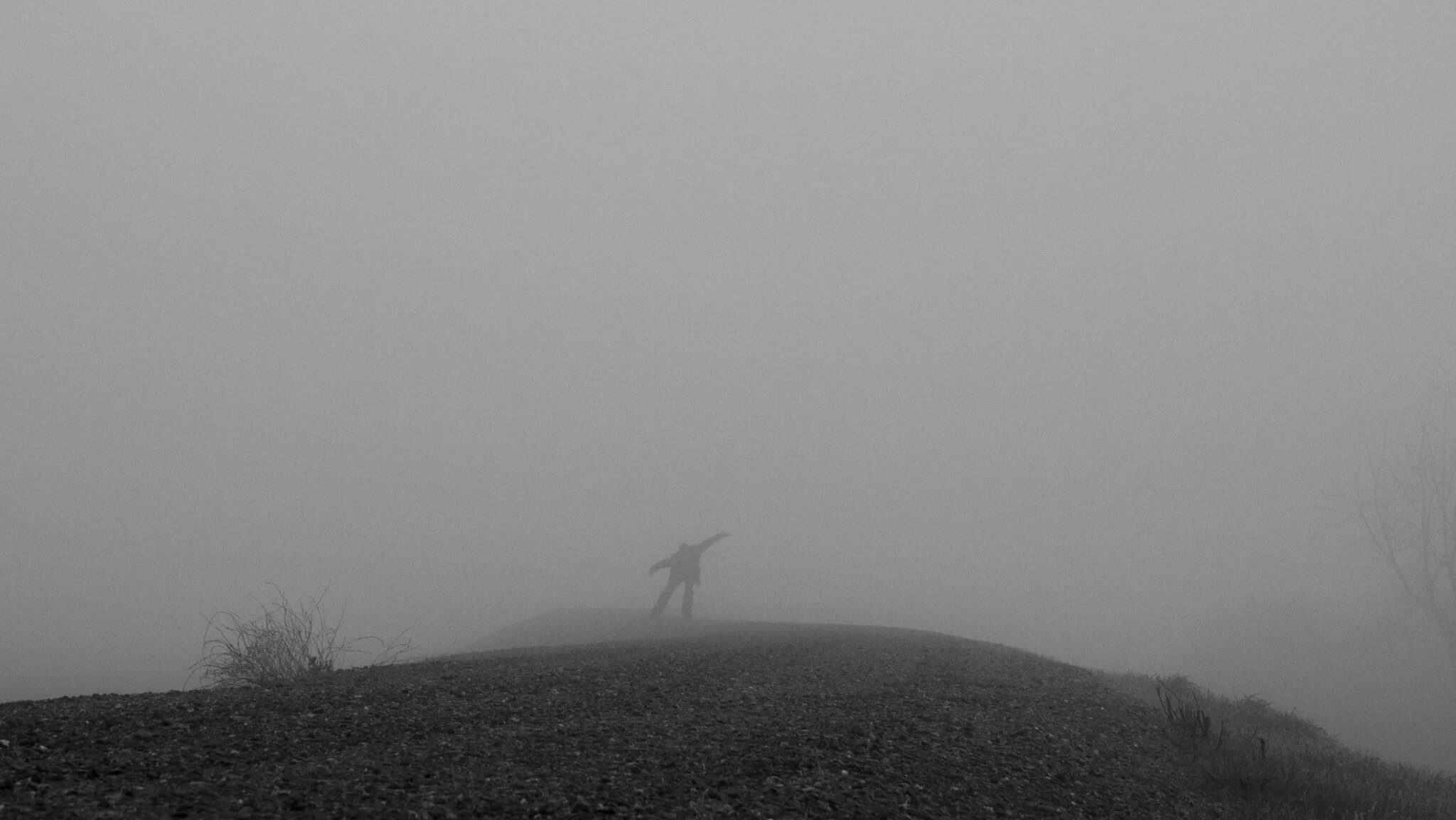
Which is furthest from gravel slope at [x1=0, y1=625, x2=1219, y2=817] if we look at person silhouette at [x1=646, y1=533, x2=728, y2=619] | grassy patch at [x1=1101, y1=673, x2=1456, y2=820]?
person silhouette at [x1=646, y1=533, x2=728, y2=619]

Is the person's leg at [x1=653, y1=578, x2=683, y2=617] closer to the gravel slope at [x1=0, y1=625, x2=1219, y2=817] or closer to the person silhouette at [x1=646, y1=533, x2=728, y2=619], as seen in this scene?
the person silhouette at [x1=646, y1=533, x2=728, y2=619]

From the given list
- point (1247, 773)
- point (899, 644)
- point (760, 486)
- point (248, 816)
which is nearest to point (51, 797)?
point (248, 816)

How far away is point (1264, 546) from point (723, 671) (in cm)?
13739

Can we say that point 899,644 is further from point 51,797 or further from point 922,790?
point 51,797

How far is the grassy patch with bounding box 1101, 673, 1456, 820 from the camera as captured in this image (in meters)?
9.07

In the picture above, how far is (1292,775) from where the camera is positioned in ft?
32.4

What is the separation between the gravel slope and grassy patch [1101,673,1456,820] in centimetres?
47

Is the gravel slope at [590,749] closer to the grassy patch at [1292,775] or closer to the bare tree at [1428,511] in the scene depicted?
the grassy patch at [1292,775]

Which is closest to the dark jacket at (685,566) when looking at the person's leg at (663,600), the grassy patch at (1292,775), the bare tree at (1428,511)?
the person's leg at (663,600)

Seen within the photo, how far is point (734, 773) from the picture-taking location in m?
7.52

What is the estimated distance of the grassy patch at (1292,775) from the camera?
9.07 meters

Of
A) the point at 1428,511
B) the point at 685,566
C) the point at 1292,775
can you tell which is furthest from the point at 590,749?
the point at 1428,511

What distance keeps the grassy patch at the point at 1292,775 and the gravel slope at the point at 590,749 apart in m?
0.47

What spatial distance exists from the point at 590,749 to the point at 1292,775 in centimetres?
840
